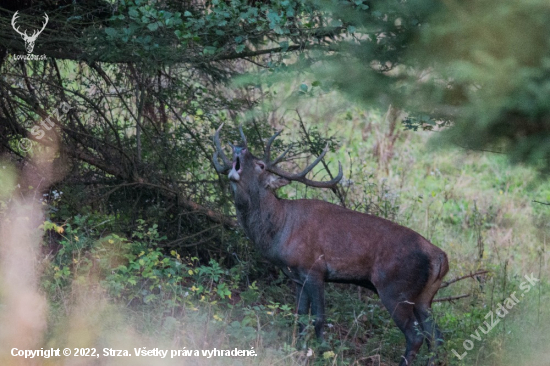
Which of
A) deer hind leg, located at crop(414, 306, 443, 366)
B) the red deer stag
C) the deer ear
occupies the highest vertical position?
the deer ear

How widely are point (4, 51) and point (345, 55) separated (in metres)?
5.60

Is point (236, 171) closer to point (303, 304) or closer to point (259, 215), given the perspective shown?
point (259, 215)

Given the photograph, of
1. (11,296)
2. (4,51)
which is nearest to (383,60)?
(11,296)

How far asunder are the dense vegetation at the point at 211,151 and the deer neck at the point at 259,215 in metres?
0.59

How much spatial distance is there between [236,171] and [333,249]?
4.30ft

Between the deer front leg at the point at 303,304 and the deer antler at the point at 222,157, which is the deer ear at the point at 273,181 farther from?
the deer front leg at the point at 303,304

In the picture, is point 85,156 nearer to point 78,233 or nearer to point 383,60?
point 78,233

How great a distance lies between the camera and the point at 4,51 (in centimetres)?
821

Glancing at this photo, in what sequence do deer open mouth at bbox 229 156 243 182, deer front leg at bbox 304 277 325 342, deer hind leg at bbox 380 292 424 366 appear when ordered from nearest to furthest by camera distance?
deer hind leg at bbox 380 292 424 366, deer front leg at bbox 304 277 325 342, deer open mouth at bbox 229 156 243 182

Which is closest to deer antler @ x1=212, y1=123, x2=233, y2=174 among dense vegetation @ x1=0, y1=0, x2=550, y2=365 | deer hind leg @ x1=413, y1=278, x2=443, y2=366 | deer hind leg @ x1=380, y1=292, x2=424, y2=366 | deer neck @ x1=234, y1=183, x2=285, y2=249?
deer neck @ x1=234, y1=183, x2=285, y2=249

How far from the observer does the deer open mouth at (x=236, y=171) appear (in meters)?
7.05

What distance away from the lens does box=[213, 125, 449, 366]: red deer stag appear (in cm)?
679

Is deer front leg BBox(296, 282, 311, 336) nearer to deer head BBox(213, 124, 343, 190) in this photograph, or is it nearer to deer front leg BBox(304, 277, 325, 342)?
deer front leg BBox(304, 277, 325, 342)

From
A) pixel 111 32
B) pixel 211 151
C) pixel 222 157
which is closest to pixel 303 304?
pixel 222 157
